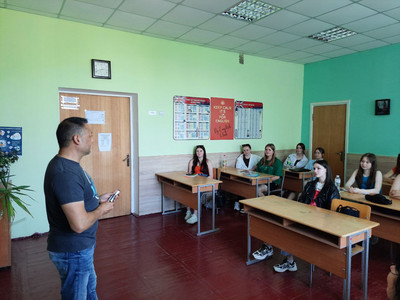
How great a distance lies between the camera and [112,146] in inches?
182

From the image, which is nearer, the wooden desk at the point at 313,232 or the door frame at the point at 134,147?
the wooden desk at the point at 313,232

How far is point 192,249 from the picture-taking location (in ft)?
11.4

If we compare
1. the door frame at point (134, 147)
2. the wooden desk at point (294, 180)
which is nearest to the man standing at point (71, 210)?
the door frame at point (134, 147)

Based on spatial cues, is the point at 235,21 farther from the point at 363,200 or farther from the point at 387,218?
the point at 387,218

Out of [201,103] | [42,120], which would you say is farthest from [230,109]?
[42,120]

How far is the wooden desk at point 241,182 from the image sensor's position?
443 cm

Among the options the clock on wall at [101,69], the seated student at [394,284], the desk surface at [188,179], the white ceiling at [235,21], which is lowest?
the desk surface at [188,179]

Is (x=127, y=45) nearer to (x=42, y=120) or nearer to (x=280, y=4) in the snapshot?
(x=42, y=120)

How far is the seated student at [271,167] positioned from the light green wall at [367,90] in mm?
1760

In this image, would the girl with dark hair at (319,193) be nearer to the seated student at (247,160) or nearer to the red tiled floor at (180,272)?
the red tiled floor at (180,272)

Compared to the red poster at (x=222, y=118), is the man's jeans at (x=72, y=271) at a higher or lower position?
lower

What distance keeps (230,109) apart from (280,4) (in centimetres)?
240

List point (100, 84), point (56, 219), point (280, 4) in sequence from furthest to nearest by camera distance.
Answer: point (100, 84) → point (280, 4) → point (56, 219)

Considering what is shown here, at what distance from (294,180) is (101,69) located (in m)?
3.79
